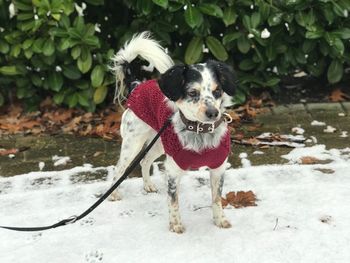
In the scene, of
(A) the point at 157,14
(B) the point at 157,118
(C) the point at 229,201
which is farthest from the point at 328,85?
(B) the point at 157,118

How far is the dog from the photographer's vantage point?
10.4 feet

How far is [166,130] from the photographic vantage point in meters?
3.53

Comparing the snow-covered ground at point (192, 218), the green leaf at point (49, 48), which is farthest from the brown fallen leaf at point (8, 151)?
the green leaf at point (49, 48)

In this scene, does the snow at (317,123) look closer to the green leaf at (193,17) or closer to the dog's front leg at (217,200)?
the green leaf at (193,17)

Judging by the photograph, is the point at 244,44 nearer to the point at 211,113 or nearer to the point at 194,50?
the point at 194,50

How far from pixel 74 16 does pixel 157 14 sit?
0.88 m

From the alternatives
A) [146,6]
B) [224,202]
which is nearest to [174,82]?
[224,202]

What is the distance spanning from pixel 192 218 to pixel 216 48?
7.14ft

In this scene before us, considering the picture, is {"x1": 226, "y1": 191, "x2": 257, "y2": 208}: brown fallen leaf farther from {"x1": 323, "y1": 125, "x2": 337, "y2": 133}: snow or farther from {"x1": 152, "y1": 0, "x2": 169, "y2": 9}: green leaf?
{"x1": 152, "y1": 0, "x2": 169, "y2": 9}: green leaf

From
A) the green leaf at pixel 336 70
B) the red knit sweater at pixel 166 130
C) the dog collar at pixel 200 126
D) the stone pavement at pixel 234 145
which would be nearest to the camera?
the dog collar at pixel 200 126

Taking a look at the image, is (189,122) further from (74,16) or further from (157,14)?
(74,16)

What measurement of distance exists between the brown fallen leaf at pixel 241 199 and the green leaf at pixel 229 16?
1.92 m

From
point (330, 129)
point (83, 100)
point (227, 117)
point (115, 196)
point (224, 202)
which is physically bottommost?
point (224, 202)

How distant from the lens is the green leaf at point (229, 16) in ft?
17.2
